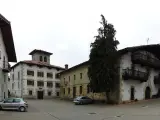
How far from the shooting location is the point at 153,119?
2098 cm

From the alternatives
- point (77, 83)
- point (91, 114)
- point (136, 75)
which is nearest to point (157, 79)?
point (136, 75)

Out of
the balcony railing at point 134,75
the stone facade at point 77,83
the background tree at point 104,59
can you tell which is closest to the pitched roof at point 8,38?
the background tree at point 104,59

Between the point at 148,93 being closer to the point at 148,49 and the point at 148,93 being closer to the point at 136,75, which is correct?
the point at 136,75

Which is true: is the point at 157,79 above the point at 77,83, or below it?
above

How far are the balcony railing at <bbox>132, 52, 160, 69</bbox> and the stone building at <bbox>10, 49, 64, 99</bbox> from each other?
36.7 metres

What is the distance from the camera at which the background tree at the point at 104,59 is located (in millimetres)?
40031

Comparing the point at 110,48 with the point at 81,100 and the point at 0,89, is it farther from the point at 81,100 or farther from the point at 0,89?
the point at 0,89

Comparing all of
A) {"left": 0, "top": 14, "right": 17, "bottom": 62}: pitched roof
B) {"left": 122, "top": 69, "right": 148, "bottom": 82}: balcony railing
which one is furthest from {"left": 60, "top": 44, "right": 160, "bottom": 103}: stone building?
{"left": 0, "top": 14, "right": 17, "bottom": 62}: pitched roof

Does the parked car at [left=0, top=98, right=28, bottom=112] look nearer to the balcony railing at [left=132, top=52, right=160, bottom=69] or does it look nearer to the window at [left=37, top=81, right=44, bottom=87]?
the balcony railing at [left=132, top=52, right=160, bottom=69]

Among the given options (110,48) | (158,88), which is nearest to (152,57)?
(158,88)

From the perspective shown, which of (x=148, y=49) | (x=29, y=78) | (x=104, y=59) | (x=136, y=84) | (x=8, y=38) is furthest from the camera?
(x=29, y=78)

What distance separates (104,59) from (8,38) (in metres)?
15.6

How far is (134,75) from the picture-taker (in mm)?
41750

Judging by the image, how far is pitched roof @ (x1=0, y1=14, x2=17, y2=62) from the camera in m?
24.2
